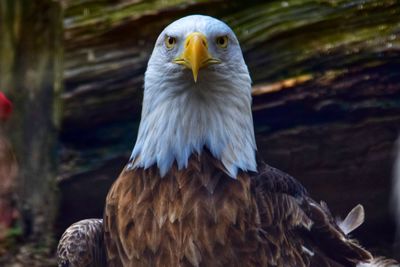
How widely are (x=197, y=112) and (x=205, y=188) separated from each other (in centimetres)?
34

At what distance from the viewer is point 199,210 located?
461 cm

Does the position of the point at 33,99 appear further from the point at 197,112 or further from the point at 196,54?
the point at 196,54

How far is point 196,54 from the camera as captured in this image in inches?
175

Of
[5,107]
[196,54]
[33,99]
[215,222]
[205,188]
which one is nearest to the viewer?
[196,54]

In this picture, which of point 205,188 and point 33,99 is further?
point 33,99

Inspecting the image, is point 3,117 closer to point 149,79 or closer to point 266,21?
point 266,21

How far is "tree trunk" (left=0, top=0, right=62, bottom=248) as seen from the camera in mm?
7566

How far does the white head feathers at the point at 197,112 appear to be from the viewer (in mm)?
4715

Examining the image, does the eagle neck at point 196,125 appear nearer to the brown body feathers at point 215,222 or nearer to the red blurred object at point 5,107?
the brown body feathers at point 215,222

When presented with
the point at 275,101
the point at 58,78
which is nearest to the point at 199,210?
the point at 275,101

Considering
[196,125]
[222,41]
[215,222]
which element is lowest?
[215,222]

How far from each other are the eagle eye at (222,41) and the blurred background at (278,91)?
1852 mm

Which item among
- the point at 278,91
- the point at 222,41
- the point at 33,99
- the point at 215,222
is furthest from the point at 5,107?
the point at 215,222

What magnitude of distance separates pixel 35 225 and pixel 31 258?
24cm
